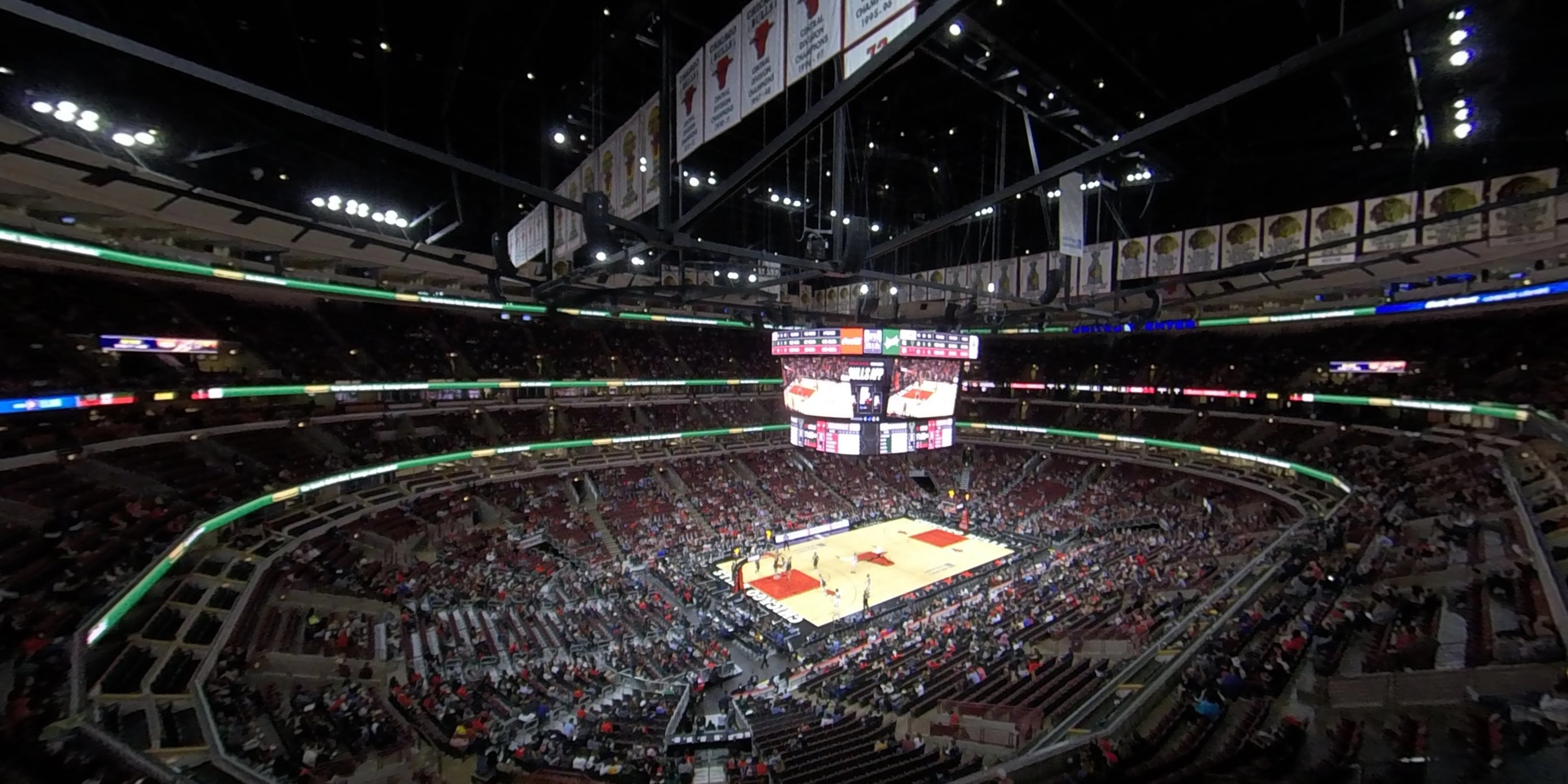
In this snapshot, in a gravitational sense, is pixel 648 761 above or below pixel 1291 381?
below

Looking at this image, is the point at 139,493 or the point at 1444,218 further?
the point at 139,493

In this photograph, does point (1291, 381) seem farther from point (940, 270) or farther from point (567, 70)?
point (567, 70)

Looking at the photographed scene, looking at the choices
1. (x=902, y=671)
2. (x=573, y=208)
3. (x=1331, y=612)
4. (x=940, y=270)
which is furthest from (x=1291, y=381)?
(x=573, y=208)

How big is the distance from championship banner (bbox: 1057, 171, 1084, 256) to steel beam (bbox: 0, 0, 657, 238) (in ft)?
26.2

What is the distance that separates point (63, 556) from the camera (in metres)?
10.2

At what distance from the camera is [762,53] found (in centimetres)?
553

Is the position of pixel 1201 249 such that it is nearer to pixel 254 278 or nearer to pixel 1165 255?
pixel 1165 255

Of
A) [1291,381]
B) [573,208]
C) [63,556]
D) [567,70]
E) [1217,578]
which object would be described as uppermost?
[567,70]

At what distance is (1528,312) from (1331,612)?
17877 millimetres

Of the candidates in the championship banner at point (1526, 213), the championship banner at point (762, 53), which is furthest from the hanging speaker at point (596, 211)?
the championship banner at point (1526, 213)

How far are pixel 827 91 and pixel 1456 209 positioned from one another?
37.8 feet

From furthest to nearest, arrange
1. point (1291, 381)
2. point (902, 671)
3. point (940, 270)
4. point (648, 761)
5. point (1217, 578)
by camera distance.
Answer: point (1291, 381)
point (940, 270)
point (1217, 578)
point (902, 671)
point (648, 761)

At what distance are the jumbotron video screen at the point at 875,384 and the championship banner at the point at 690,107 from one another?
37.0 ft

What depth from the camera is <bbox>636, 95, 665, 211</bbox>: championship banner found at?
7.93m
